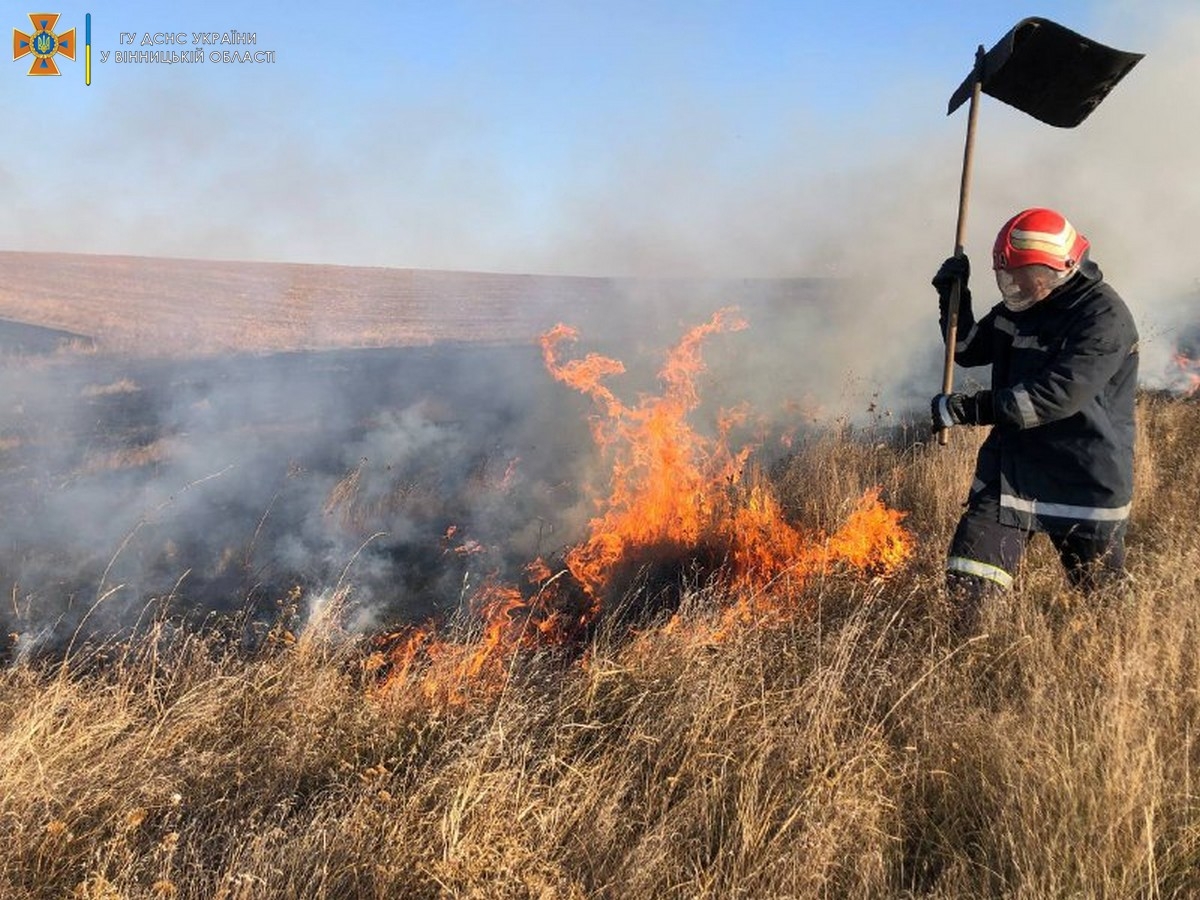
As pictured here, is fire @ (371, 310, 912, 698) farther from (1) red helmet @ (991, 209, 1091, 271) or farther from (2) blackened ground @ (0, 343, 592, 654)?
(1) red helmet @ (991, 209, 1091, 271)

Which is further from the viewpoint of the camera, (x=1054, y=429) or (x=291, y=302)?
(x=291, y=302)

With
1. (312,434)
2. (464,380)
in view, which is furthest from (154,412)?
(464,380)

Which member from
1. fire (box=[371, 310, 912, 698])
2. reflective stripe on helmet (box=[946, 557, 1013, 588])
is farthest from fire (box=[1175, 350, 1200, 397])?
reflective stripe on helmet (box=[946, 557, 1013, 588])

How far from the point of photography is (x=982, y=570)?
3248mm

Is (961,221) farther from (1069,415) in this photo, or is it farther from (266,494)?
(266,494)

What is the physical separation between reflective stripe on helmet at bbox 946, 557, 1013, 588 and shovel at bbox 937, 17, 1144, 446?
21.9 inches

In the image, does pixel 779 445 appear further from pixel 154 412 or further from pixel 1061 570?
pixel 154 412

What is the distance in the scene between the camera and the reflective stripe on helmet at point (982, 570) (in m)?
3.22

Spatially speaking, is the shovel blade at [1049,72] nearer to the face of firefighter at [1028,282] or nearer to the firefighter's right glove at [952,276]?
the firefighter's right glove at [952,276]

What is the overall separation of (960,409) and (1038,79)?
199 centimetres

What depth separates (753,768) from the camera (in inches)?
88.8

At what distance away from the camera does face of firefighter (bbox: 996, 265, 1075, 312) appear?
3262mm

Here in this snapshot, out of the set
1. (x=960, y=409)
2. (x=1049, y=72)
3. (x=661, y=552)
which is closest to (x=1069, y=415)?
(x=960, y=409)

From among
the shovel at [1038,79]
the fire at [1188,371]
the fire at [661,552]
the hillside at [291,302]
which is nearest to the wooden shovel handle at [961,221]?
the shovel at [1038,79]
